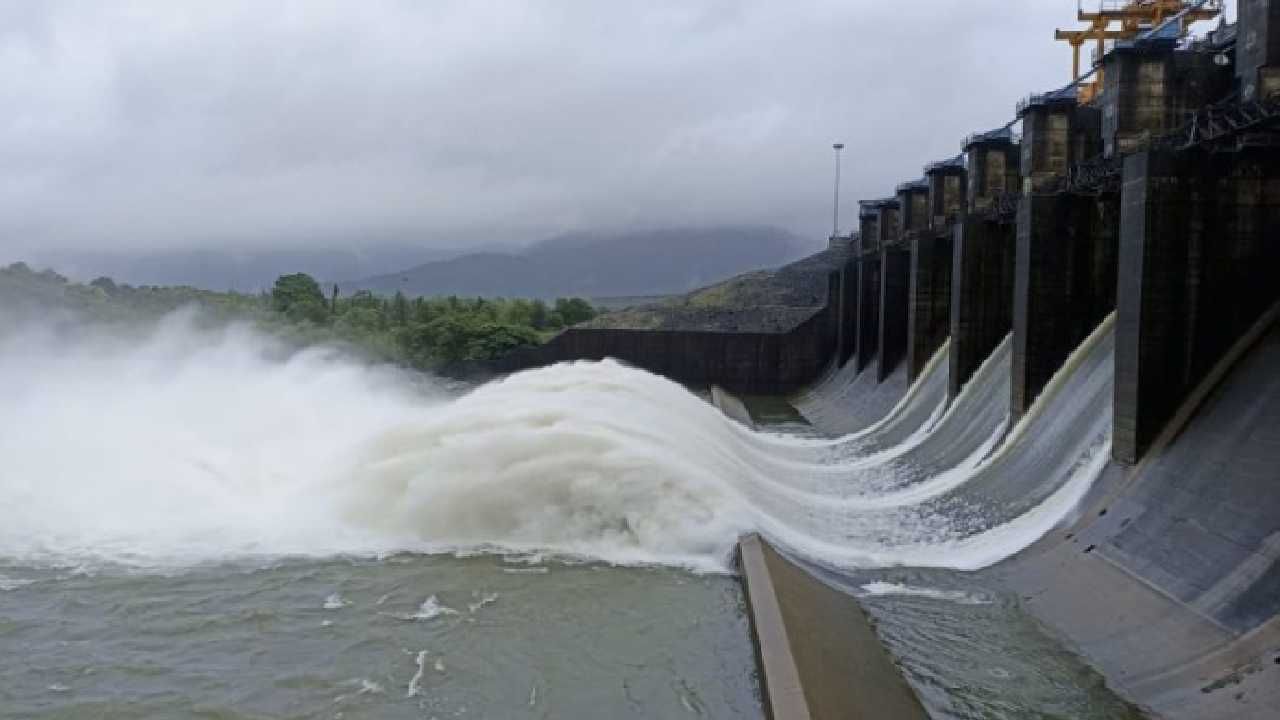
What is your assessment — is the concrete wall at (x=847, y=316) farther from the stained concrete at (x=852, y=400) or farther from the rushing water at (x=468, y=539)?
the rushing water at (x=468, y=539)

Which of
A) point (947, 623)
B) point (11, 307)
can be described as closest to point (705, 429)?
point (947, 623)

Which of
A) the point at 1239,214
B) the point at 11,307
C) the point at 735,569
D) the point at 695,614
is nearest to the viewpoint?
the point at 695,614

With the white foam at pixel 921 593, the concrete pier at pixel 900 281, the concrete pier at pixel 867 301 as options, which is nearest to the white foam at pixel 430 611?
the white foam at pixel 921 593

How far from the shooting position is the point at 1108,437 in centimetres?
1372

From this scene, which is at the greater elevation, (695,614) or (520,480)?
(520,480)

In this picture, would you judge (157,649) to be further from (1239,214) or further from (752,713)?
(1239,214)

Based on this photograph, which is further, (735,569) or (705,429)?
(705,429)

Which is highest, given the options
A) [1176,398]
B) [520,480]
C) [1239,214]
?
[1239,214]

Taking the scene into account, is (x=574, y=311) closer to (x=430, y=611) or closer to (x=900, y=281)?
(x=900, y=281)

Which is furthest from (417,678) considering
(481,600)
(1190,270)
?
(1190,270)

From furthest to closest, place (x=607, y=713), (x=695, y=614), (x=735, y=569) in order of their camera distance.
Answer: (x=735, y=569) → (x=695, y=614) → (x=607, y=713)

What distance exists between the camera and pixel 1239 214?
13.0 m

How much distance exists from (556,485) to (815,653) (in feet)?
18.4

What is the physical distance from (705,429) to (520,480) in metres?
7.85
